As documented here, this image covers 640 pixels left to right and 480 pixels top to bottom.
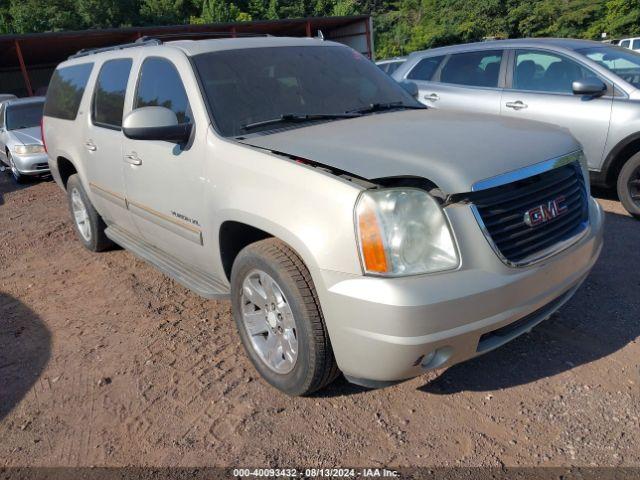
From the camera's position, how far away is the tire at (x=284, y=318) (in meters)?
2.53

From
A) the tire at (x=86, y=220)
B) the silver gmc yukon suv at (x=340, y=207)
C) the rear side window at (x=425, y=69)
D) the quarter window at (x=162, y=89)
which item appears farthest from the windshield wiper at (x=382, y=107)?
the rear side window at (x=425, y=69)

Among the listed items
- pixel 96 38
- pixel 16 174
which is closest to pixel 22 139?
pixel 16 174

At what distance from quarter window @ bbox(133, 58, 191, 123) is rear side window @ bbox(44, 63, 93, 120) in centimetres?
123

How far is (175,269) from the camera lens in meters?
3.71

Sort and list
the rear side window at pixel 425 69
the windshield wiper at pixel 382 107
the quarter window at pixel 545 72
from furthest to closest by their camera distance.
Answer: the rear side window at pixel 425 69 < the quarter window at pixel 545 72 < the windshield wiper at pixel 382 107

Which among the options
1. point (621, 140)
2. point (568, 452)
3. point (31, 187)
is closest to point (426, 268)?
point (568, 452)

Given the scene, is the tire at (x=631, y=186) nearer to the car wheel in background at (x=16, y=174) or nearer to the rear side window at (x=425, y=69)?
the rear side window at (x=425, y=69)

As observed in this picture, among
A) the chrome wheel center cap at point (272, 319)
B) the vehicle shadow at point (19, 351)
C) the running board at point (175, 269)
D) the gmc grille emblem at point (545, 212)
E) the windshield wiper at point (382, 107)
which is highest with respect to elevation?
the windshield wiper at point (382, 107)

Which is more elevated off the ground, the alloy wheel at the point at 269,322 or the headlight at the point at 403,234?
the headlight at the point at 403,234

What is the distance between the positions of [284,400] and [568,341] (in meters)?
1.71

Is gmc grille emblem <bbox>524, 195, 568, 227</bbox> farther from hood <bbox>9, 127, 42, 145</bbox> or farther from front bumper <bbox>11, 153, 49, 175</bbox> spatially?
hood <bbox>9, 127, 42, 145</bbox>

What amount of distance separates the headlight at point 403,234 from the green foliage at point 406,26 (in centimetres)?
4059

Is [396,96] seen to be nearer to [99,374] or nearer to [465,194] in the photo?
[465,194]

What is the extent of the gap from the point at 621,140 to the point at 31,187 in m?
9.21
